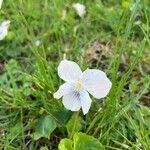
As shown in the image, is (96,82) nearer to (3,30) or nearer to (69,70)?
(69,70)

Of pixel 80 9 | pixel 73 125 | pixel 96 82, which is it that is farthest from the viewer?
pixel 80 9

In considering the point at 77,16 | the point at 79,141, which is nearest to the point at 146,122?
the point at 79,141

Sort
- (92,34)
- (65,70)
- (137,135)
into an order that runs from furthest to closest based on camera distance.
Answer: (92,34)
(137,135)
(65,70)

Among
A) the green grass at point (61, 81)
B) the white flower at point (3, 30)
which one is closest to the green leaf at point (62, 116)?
the green grass at point (61, 81)

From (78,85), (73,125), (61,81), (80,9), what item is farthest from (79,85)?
(80,9)

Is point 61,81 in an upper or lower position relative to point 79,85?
lower

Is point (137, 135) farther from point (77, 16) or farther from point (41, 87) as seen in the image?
point (77, 16)
